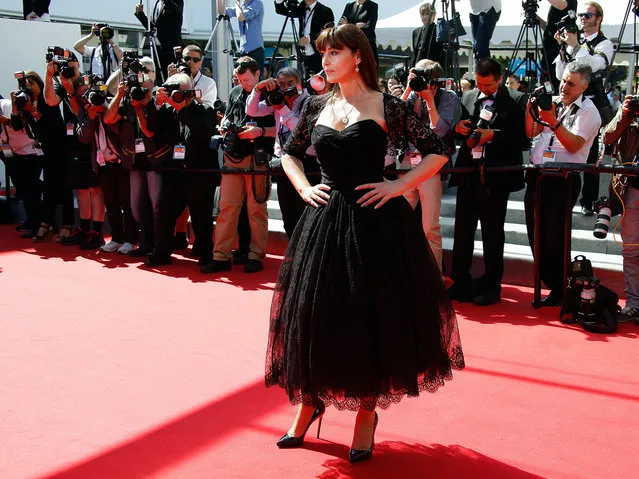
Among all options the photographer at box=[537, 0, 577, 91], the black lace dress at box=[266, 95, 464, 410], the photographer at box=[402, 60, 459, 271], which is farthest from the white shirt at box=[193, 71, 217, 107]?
the black lace dress at box=[266, 95, 464, 410]

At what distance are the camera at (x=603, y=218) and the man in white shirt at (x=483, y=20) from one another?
13.9ft

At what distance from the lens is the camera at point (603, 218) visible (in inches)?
Result: 201

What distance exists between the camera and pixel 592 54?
25.0ft

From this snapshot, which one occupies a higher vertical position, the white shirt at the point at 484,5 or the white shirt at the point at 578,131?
the white shirt at the point at 484,5

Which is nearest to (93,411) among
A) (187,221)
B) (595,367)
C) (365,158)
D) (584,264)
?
(365,158)

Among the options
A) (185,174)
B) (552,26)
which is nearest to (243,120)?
(185,174)

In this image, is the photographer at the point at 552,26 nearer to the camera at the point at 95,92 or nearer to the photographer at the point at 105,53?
the camera at the point at 95,92

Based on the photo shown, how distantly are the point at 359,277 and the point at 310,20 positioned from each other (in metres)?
6.91

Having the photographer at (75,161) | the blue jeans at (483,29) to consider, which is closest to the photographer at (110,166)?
the photographer at (75,161)

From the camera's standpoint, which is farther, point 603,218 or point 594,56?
point 594,56

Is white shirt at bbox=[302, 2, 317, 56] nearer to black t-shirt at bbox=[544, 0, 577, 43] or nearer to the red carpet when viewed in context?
black t-shirt at bbox=[544, 0, 577, 43]

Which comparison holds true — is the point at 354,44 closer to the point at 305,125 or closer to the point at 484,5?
the point at 305,125

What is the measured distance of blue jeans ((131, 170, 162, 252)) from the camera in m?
7.48

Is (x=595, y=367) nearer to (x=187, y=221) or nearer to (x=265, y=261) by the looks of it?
(x=265, y=261)
